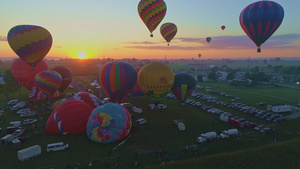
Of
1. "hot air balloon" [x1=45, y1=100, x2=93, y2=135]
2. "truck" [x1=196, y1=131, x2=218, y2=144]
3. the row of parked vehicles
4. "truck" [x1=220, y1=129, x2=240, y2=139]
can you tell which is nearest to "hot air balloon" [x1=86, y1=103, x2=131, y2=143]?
"hot air balloon" [x1=45, y1=100, x2=93, y2=135]

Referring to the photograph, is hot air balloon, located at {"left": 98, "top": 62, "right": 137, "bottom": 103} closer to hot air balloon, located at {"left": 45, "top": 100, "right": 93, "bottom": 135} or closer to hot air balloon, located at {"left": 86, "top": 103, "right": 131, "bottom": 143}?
hot air balloon, located at {"left": 45, "top": 100, "right": 93, "bottom": 135}

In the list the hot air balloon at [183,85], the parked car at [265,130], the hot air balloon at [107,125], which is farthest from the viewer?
the hot air balloon at [183,85]

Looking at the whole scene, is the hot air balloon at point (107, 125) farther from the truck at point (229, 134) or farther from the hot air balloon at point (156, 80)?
the truck at point (229, 134)

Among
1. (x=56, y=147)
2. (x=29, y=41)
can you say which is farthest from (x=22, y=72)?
(x=56, y=147)

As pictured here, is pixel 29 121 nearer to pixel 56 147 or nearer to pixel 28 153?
pixel 56 147

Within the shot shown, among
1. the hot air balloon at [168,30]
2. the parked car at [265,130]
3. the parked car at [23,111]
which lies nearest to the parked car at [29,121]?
the parked car at [23,111]

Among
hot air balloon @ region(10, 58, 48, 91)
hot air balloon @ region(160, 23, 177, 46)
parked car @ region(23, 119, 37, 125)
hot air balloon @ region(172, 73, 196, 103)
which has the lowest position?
parked car @ region(23, 119, 37, 125)
